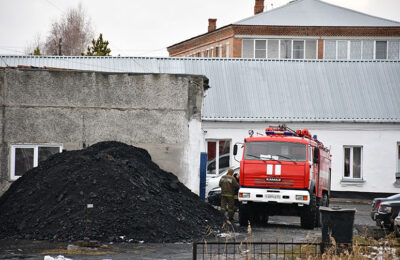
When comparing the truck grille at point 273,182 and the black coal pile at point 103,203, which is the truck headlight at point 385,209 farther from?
the black coal pile at point 103,203

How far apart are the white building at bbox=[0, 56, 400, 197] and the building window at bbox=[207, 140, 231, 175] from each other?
0.16ft

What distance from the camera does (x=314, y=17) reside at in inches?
2418

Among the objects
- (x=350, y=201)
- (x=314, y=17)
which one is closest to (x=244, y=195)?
(x=350, y=201)

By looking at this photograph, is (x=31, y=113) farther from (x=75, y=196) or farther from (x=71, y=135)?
(x=75, y=196)

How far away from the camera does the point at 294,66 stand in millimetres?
39875

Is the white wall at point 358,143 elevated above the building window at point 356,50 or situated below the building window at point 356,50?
below

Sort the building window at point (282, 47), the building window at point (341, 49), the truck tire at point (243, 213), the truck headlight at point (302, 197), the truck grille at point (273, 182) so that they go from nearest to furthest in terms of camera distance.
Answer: the truck headlight at point (302, 197), the truck grille at point (273, 182), the truck tire at point (243, 213), the building window at point (282, 47), the building window at point (341, 49)

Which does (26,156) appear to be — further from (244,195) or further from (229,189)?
(244,195)

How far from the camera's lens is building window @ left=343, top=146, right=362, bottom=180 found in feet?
119

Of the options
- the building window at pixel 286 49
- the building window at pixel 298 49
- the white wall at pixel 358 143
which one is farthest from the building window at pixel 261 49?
the white wall at pixel 358 143

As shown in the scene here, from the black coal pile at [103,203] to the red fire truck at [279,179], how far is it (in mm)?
1867

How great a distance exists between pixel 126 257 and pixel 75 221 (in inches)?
127

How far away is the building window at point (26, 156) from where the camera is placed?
842 inches

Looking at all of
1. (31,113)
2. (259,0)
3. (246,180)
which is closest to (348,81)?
(246,180)
